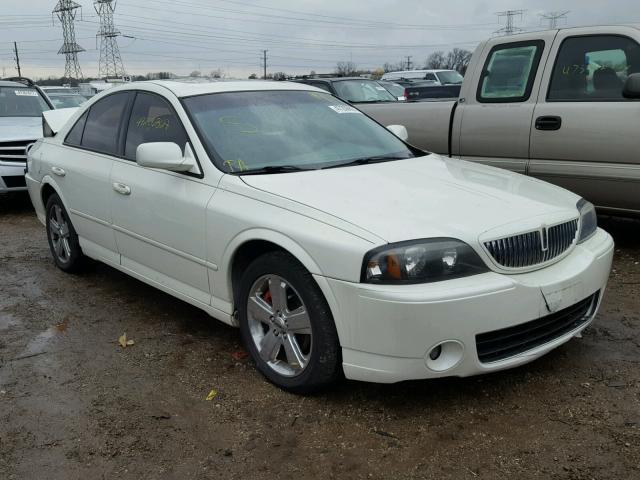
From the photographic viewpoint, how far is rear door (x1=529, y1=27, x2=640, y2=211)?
5.15 metres

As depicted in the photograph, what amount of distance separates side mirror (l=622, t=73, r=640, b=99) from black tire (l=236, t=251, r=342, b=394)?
11.0 ft

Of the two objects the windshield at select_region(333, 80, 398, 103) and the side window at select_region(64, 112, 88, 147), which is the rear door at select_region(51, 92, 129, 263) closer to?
the side window at select_region(64, 112, 88, 147)

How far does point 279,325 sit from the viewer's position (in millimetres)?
3277

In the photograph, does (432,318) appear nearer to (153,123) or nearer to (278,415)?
(278,415)

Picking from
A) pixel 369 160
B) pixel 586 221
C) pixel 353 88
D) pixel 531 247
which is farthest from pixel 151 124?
pixel 353 88

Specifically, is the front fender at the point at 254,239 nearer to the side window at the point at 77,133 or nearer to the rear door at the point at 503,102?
the side window at the point at 77,133

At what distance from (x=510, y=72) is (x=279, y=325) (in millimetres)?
3821

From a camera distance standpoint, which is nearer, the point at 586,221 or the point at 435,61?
the point at 586,221

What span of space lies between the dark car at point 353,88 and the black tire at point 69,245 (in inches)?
226

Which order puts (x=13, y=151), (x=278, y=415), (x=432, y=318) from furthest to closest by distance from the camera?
(x=13, y=151), (x=278, y=415), (x=432, y=318)

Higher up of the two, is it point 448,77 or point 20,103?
point 20,103

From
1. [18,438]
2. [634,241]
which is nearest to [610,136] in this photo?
[634,241]

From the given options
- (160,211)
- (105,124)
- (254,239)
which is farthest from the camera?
(105,124)

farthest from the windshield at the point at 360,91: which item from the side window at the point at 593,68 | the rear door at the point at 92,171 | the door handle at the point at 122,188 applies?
the door handle at the point at 122,188
